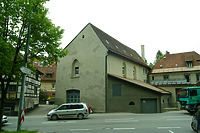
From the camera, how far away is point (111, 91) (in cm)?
2202

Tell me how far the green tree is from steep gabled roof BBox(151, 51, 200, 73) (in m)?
27.1

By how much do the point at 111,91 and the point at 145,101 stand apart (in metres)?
4.50

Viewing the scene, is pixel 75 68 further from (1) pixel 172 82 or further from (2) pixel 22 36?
(1) pixel 172 82

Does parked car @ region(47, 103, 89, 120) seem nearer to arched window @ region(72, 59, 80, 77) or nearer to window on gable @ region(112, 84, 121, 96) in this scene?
window on gable @ region(112, 84, 121, 96)

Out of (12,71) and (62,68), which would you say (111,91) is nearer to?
(62,68)

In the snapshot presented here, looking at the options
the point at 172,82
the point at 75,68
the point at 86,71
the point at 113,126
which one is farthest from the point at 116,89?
the point at 172,82

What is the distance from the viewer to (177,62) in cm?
3466

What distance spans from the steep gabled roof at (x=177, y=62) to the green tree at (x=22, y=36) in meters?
27.1

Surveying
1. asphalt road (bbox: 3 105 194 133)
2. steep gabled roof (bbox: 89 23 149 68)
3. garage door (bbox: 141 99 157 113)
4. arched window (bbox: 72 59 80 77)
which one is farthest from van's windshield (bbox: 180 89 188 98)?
arched window (bbox: 72 59 80 77)

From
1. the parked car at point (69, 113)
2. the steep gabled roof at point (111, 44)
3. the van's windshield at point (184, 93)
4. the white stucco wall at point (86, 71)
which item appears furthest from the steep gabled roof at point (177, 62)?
the parked car at point (69, 113)

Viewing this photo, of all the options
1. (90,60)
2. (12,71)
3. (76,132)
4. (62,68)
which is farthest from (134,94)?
(12,71)

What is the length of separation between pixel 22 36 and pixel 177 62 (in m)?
31.3

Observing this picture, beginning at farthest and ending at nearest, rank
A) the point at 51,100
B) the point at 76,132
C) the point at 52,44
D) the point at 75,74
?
1. the point at 51,100
2. the point at 75,74
3. the point at 52,44
4. the point at 76,132

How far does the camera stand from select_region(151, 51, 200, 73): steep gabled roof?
1270 inches
